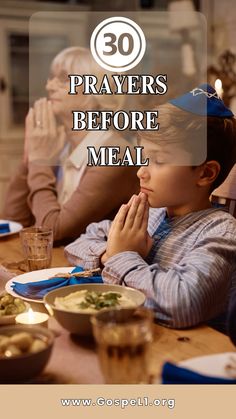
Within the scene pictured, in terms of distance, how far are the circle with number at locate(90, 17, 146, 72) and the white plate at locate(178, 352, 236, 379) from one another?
35.3 inches

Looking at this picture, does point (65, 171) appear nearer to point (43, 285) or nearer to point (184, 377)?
point (43, 285)

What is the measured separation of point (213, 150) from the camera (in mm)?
1188

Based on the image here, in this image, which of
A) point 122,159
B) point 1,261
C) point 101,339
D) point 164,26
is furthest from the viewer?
point 164,26

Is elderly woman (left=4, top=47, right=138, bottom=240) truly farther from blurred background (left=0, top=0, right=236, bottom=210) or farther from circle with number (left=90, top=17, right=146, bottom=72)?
blurred background (left=0, top=0, right=236, bottom=210)

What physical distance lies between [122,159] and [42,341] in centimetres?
84

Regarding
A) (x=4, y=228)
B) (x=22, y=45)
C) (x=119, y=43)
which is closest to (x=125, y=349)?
(x=119, y=43)

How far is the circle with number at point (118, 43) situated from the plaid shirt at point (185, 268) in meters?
0.49

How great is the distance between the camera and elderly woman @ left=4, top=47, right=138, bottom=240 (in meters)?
1.64

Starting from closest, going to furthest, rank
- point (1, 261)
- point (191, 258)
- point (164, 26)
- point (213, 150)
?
point (191, 258) → point (213, 150) → point (1, 261) → point (164, 26)

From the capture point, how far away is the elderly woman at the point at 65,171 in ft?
5.39

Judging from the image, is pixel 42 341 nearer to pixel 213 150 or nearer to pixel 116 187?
pixel 213 150

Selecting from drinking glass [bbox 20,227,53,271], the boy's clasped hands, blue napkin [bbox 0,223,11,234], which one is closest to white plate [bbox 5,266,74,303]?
drinking glass [bbox 20,227,53,271]

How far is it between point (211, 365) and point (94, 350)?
8.0 inches
